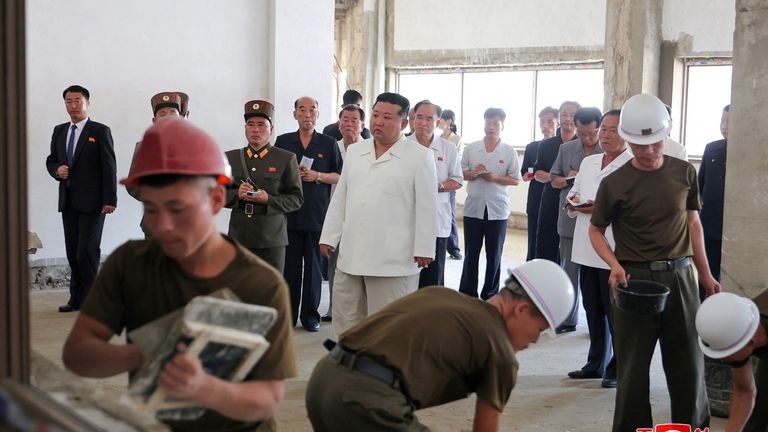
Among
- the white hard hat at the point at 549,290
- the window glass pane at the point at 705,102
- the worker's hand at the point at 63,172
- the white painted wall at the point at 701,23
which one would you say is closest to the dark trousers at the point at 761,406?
the white hard hat at the point at 549,290

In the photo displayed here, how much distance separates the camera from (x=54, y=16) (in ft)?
22.9

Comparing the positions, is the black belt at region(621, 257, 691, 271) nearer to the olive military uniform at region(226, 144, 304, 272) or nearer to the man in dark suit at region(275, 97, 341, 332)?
the olive military uniform at region(226, 144, 304, 272)

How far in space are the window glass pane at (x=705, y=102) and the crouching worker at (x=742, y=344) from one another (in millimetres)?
8460

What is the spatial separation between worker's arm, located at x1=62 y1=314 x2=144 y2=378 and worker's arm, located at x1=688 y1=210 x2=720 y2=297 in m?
2.95

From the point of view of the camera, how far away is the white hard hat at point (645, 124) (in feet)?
12.7

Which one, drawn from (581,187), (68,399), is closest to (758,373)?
(581,187)

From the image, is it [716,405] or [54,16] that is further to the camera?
[54,16]

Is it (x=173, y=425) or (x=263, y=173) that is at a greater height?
(x=263, y=173)

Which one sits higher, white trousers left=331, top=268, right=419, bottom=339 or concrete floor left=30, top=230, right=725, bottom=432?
white trousers left=331, top=268, right=419, bottom=339

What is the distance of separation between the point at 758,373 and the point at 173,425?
7.76 ft

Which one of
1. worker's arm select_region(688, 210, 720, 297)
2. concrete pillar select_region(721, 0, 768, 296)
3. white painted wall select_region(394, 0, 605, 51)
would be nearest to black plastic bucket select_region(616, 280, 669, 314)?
worker's arm select_region(688, 210, 720, 297)

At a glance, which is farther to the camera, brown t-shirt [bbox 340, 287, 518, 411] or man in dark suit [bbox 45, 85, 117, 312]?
man in dark suit [bbox 45, 85, 117, 312]

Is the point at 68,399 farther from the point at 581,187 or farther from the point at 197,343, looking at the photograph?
the point at 581,187

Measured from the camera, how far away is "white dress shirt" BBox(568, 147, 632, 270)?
195 inches
